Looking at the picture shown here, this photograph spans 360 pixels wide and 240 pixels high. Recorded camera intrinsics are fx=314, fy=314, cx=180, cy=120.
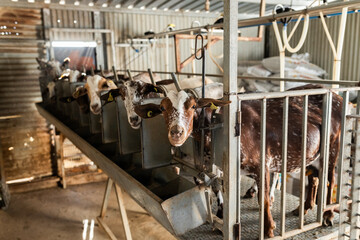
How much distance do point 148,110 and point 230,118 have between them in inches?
27.3

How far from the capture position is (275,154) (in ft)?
8.55

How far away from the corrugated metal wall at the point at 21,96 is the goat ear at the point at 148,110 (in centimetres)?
573

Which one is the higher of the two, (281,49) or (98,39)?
(98,39)

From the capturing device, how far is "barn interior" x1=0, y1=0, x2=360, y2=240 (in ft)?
7.00

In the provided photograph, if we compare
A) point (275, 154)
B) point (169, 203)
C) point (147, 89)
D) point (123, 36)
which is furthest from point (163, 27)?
point (169, 203)

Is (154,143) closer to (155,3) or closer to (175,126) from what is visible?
(175,126)

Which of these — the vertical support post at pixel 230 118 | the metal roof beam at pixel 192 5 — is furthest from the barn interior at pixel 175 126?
the metal roof beam at pixel 192 5

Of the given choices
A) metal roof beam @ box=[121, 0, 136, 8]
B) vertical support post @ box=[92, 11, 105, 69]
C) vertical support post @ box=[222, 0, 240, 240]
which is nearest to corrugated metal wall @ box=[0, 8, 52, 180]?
vertical support post @ box=[92, 11, 105, 69]

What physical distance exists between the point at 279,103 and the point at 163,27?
597 cm

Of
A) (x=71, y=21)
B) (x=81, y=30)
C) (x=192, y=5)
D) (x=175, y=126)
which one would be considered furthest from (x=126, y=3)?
(x=175, y=126)

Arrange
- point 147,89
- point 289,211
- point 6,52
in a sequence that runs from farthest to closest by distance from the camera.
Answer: point 6,52 → point 147,89 → point 289,211

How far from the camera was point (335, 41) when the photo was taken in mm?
8367

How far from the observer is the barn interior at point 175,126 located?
2.13 m

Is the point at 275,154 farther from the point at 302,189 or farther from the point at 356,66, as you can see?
the point at 356,66
